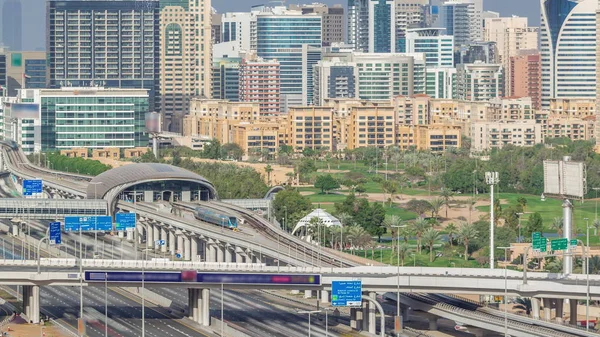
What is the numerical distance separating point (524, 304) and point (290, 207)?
56980 mm

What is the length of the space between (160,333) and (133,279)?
7.00 meters

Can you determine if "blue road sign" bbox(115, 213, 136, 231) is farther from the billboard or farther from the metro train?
the billboard

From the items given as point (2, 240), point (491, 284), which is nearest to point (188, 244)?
point (2, 240)

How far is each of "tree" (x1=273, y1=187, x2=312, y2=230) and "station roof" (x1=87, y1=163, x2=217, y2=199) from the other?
6.98 metres

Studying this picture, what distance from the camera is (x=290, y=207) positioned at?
593ft

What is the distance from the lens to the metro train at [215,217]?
528 feet

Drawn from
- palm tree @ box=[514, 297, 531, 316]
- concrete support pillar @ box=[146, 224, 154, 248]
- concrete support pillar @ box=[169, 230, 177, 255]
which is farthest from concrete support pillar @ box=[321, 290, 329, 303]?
concrete support pillar @ box=[146, 224, 154, 248]

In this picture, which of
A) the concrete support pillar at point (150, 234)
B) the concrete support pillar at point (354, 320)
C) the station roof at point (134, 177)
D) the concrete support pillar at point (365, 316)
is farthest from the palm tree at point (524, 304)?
the station roof at point (134, 177)

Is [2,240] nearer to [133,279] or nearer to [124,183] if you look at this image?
[124,183]

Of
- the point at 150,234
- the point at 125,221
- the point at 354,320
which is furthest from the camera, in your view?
the point at 150,234

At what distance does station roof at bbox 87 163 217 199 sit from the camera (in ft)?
591

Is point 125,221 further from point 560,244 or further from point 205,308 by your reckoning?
point 560,244

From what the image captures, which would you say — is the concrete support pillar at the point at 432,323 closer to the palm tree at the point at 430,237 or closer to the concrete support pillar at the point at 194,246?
the palm tree at the point at 430,237

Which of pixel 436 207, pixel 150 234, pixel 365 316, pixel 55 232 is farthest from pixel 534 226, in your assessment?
pixel 365 316
